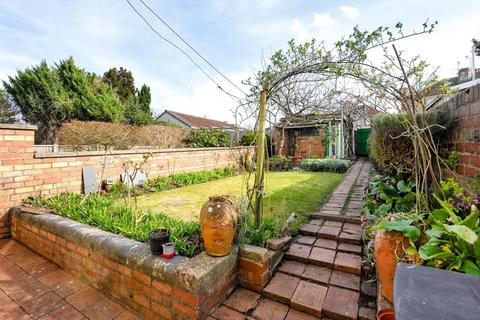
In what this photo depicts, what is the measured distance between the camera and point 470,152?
2381 millimetres

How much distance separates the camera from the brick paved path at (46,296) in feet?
7.16

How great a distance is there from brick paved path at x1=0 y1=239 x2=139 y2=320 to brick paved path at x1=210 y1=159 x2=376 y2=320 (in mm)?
1186

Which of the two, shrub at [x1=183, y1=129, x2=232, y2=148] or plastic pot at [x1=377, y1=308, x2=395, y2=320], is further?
shrub at [x1=183, y1=129, x2=232, y2=148]

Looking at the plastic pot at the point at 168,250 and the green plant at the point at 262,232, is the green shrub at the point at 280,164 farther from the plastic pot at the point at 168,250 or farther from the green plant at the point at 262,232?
the plastic pot at the point at 168,250

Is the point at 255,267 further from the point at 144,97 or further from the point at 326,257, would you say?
the point at 144,97

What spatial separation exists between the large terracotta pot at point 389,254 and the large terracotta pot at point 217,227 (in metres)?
1.34

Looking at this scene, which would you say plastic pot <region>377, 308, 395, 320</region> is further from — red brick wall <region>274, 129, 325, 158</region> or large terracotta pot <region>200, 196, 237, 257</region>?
red brick wall <region>274, 129, 325, 158</region>

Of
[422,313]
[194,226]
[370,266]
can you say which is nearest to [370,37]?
[370,266]

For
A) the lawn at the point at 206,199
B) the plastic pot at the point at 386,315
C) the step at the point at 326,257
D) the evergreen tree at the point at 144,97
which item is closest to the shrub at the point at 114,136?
the lawn at the point at 206,199

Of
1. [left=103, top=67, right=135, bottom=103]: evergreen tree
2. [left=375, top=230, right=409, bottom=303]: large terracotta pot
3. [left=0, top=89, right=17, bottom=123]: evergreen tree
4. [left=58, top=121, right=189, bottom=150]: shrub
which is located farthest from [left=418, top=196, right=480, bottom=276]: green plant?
[left=103, top=67, right=135, bottom=103]: evergreen tree

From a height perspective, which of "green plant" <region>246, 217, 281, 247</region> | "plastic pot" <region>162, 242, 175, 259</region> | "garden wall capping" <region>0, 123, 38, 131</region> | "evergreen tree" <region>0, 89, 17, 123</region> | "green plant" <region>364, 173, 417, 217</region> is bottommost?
"green plant" <region>246, 217, 281, 247</region>

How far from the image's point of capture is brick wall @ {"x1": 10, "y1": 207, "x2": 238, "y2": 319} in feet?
6.40

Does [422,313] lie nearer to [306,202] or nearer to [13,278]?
[13,278]

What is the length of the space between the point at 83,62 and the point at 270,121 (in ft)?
73.5
